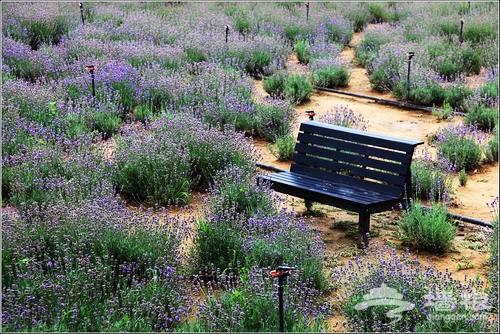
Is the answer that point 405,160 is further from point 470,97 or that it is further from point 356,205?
point 470,97

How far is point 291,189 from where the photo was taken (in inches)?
226

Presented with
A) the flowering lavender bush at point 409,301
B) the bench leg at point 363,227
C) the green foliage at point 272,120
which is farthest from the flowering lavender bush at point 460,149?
the flowering lavender bush at point 409,301

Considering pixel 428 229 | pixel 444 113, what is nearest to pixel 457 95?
pixel 444 113

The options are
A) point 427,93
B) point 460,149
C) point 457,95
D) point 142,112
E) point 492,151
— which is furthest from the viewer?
point 427,93

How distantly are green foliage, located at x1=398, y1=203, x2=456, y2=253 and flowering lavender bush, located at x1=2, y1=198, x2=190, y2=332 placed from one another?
5.90 feet

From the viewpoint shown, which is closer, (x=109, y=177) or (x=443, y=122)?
(x=109, y=177)

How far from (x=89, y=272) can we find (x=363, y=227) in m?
2.12

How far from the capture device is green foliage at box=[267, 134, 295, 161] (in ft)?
25.1

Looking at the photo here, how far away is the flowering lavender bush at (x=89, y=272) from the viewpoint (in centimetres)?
392

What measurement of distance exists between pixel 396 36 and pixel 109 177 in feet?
27.4

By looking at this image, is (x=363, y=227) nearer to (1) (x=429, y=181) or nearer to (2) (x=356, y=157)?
(2) (x=356, y=157)

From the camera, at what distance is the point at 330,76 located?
11172 millimetres

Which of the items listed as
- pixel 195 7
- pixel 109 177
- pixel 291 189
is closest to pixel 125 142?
pixel 109 177

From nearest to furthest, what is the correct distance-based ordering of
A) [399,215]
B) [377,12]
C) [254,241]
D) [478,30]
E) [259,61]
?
[254,241]
[399,215]
[259,61]
[478,30]
[377,12]
